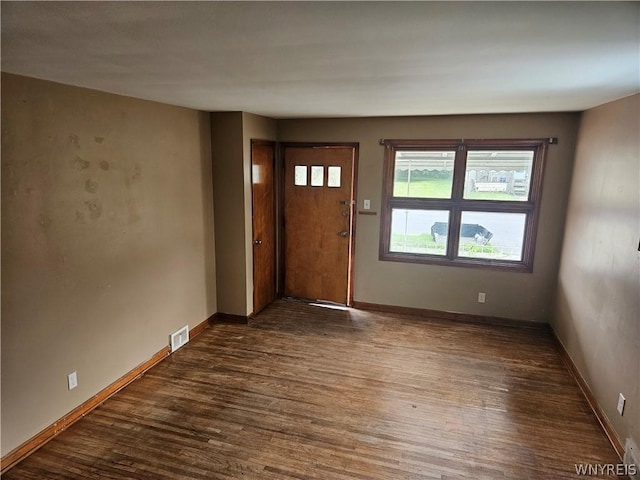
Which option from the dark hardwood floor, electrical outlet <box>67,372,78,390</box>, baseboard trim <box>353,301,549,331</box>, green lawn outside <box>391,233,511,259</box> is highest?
green lawn outside <box>391,233,511,259</box>

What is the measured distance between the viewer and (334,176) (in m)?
4.54

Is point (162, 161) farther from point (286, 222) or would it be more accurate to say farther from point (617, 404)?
point (617, 404)

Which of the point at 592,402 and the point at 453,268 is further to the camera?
the point at 453,268

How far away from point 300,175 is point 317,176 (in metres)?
0.22

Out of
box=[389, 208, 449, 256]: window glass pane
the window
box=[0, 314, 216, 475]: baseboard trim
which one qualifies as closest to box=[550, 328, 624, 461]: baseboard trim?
the window

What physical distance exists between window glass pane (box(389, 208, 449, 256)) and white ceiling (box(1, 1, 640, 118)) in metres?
1.82

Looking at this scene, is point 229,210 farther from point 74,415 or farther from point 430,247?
point 430,247

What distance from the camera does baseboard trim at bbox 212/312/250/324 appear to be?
14.0 feet

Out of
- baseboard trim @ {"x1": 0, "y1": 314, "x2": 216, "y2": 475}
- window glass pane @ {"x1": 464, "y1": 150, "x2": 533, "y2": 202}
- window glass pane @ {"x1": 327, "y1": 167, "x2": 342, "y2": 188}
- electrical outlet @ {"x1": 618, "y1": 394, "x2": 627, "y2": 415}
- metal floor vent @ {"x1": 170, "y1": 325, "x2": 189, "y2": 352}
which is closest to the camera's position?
baseboard trim @ {"x1": 0, "y1": 314, "x2": 216, "y2": 475}

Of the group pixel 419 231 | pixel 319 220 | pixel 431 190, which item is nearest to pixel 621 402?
pixel 419 231

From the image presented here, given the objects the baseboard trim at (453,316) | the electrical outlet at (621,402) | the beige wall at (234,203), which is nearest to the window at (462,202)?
the baseboard trim at (453,316)

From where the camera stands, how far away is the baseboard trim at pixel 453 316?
4209mm

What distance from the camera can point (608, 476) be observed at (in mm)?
2209
